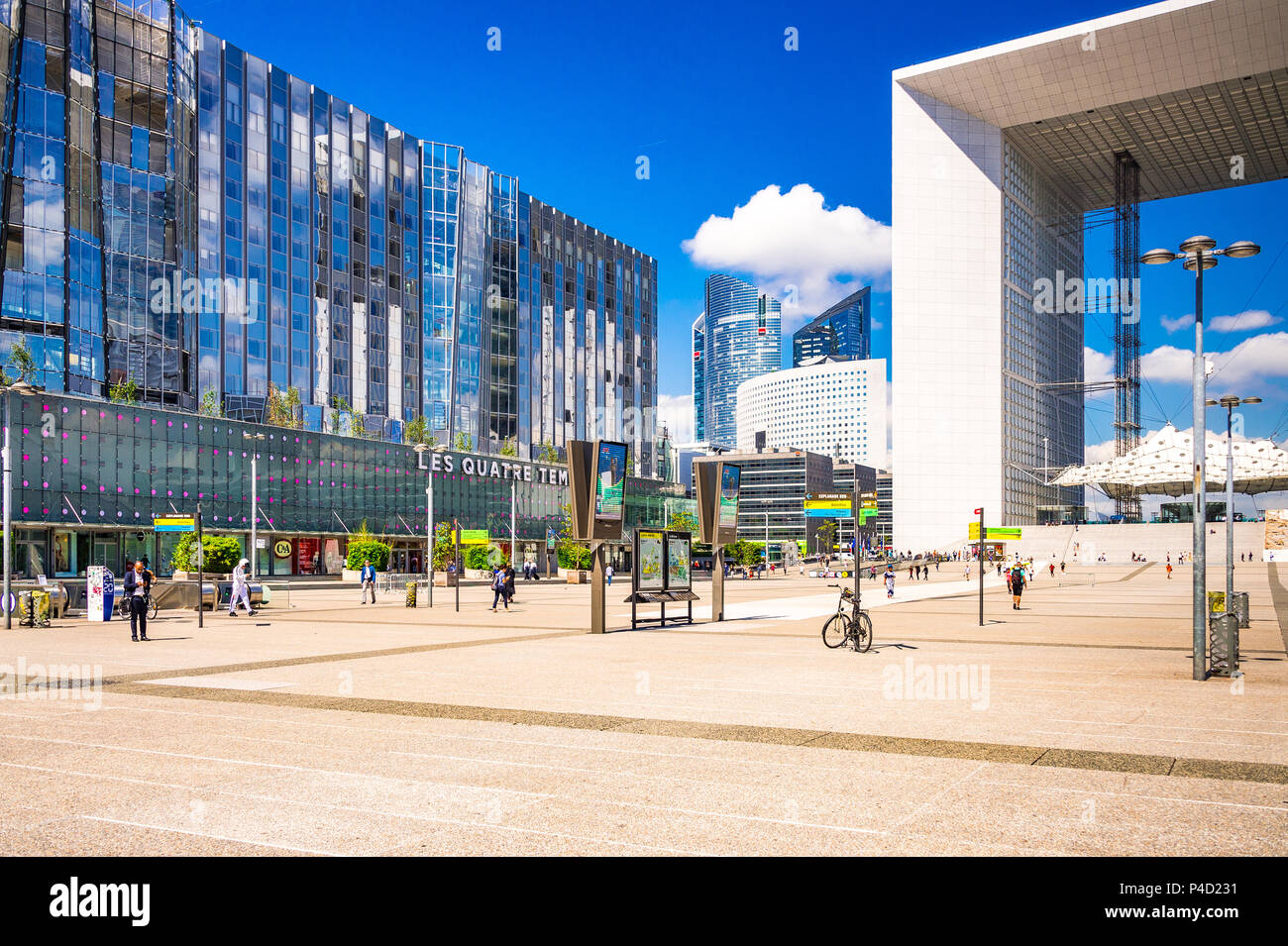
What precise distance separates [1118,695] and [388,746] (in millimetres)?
10328

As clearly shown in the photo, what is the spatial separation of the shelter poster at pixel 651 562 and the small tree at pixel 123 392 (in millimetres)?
50832

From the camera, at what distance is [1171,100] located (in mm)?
121438

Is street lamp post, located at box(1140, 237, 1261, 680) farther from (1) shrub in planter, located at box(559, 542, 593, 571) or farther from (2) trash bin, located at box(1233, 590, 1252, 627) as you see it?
(1) shrub in planter, located at box(559, 542, 593, 571)

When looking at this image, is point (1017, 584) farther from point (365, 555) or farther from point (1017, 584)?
point (365, 555)

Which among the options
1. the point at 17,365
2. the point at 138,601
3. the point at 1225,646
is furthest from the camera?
the point at 17,365

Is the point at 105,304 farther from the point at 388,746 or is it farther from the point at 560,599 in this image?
the point at 388,746

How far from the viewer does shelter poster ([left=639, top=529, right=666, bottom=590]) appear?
2952 centimetres

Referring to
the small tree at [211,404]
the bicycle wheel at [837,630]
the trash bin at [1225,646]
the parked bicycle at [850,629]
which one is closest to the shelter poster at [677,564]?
the bicycle wheel at [837,630]

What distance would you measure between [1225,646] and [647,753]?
37.9 feet

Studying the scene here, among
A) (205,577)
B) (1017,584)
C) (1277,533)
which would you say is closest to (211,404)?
(205,577)

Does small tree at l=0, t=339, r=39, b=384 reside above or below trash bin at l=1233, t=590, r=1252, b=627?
above

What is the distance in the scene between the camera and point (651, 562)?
30.2 m

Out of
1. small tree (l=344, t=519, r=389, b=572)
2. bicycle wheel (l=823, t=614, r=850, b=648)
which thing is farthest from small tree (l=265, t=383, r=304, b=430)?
bicycle wheel (l=823, t=614, r=850, b=648)

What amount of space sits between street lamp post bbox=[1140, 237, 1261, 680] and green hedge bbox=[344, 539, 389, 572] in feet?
206
